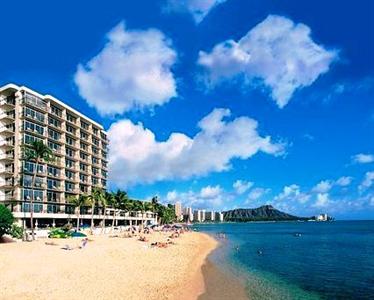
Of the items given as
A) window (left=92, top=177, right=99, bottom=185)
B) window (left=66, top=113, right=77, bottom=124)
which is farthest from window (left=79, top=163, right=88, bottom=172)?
window (left=66, top=113, right=77, bottom=124)

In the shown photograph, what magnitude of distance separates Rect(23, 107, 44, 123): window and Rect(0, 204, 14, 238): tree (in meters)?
38.5

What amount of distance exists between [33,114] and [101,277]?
66813mm

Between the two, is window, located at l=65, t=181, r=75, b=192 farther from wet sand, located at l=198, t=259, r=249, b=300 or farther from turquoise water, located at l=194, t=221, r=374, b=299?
wet sand, located at l=198, t=259, r=249, b=300

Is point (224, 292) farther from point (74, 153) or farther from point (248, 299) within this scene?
point (74, 153)

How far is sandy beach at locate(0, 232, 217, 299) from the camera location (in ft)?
82.4

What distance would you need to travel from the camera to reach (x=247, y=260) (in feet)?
177

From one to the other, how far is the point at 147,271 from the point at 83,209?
76.1m

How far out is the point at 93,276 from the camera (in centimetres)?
3031

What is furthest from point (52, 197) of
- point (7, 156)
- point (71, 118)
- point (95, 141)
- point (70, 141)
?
point (95, 141)

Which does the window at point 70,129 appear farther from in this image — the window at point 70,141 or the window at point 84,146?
the window at point 84,146

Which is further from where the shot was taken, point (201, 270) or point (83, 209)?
point (83, 209)

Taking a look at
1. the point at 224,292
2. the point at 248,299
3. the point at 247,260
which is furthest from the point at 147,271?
the point at 247,260

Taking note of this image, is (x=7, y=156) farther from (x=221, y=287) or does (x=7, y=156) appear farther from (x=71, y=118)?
(x=221, y=287)

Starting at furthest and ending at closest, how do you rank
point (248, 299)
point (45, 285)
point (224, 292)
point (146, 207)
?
point (146, 207), point (224, 292), point (248, 299), point (45, 285)
